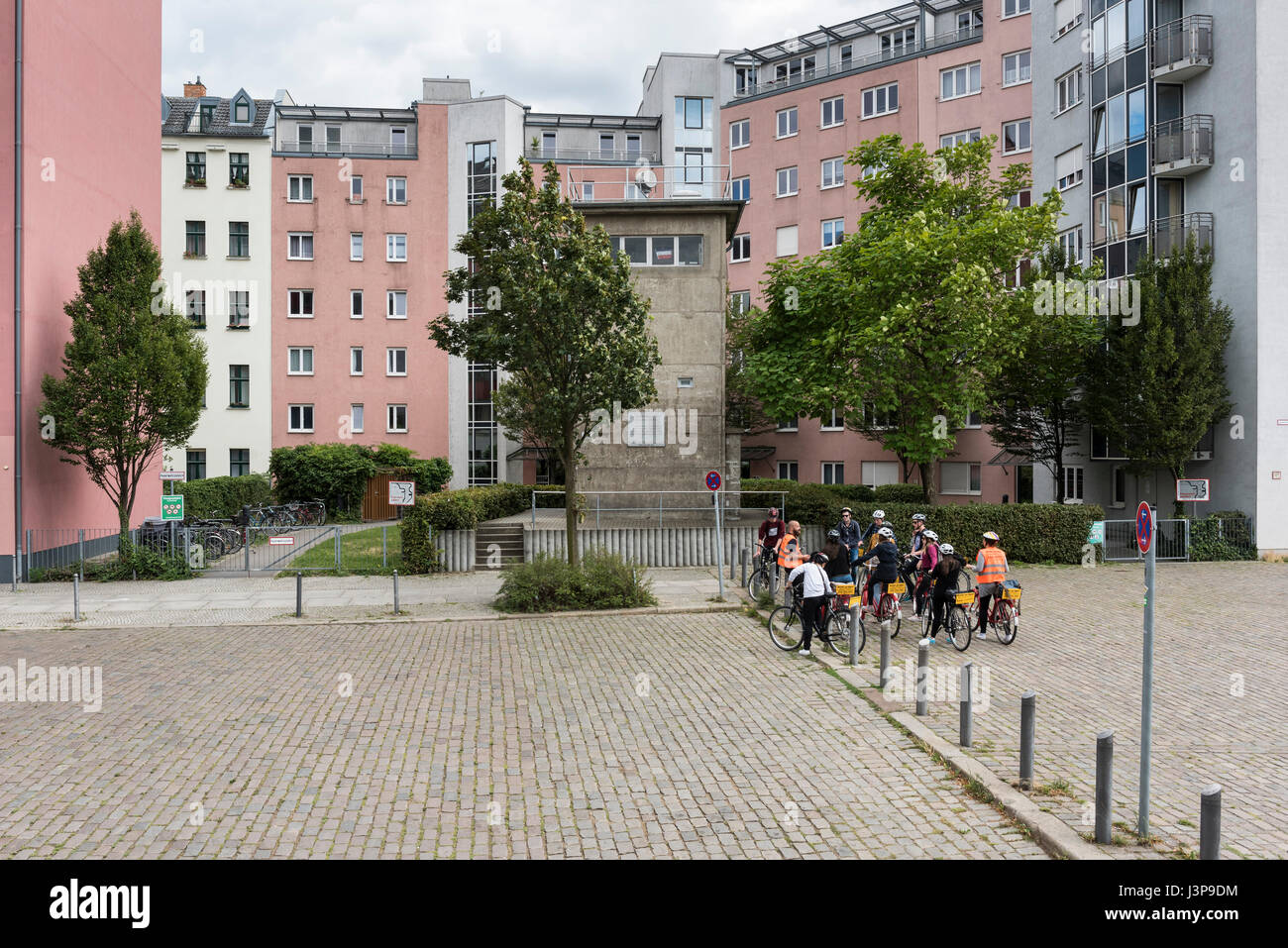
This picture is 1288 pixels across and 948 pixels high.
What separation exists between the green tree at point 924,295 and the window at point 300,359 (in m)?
25.9

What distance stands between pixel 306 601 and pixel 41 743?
9463mm

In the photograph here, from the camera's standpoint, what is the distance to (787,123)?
48312 millimetres

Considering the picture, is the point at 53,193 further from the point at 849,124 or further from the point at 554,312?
the point at 849,124

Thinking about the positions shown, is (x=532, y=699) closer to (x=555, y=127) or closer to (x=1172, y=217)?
(x=1172, y=217)

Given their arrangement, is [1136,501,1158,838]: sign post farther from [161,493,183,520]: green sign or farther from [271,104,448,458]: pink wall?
[271,104,448,458]: pink wall

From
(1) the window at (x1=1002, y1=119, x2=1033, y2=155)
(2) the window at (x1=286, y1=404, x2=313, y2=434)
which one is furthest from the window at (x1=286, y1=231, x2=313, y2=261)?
(1) the window at (x1=1002, y1=119, x2=1033, y2=155)

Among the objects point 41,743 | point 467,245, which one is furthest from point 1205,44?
point 41,743

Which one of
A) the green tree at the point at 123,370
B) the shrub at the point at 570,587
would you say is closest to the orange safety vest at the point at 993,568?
the shrub at the point at 570,587

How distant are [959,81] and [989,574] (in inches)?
1507

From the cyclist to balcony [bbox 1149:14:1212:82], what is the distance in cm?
2138

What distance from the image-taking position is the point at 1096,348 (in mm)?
28078

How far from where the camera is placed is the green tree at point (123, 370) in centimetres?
2025

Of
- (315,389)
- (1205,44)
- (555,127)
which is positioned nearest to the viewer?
(1205,44)

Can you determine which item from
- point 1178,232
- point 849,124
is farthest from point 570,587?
point 849,124
